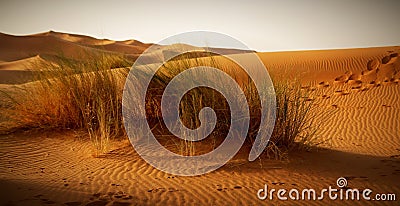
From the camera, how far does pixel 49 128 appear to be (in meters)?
6.62

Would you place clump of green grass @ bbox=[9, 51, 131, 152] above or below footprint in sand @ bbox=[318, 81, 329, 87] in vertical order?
above

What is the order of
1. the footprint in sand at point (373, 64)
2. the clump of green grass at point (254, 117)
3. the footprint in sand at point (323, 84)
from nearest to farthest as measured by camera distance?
1. the clump of green grass at point (254, 117)
2. the footprint in sand at point (323, 84)
3. the footprint in sand at point (373, 64)

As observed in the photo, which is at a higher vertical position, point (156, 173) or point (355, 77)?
point (355, 77)

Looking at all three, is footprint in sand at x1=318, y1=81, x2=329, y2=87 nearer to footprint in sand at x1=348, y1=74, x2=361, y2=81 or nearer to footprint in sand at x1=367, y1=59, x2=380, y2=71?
footprint in sand at x1=348, y1=74, x2=361, y2=81

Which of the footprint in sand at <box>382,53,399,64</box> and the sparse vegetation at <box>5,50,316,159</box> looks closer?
the sparse vegetation at <box>5,50,316,159</box>

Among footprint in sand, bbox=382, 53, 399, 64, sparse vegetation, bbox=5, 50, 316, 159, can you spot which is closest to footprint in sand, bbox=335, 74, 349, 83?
footprint in sand, bbox=382, 53, 399, 64

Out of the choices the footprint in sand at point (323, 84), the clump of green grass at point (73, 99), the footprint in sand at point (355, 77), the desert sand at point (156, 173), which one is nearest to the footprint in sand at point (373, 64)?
the footprint in sand at point (355, 77)

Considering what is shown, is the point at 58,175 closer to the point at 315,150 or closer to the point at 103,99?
the point at 103,99

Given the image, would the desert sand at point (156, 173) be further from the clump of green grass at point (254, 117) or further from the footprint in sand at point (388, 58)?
the footprint in sand at point (388, 58)

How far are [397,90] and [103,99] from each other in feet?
35.1

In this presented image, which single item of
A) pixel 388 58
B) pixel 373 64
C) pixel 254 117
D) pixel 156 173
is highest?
pixel 388 58

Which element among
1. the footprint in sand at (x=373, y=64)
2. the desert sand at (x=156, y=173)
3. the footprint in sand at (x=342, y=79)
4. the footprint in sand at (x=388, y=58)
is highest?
the footprint in sand at (x=388, y=58)

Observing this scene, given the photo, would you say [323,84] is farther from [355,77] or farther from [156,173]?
[156,173]

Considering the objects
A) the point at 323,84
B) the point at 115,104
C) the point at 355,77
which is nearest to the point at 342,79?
the point at 355,77
